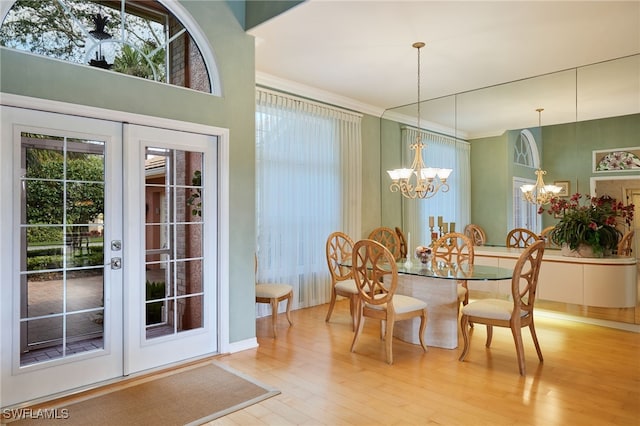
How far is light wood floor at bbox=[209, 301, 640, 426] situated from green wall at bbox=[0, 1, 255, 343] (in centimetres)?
63

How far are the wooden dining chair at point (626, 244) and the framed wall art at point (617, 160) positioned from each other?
2.16 feet

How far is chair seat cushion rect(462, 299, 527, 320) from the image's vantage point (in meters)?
3.26

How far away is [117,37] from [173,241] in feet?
5.32

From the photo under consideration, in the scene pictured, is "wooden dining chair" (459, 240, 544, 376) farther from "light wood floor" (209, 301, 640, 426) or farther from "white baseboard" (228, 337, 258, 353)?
"white baseboard" (228, 337, 258, 353)

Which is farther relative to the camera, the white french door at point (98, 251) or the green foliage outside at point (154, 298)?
the green foliage outside at point (154, 298)

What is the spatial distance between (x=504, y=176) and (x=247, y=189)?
3.37m

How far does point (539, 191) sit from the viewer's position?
15.6 ft

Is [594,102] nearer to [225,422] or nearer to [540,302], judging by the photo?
[540,302]

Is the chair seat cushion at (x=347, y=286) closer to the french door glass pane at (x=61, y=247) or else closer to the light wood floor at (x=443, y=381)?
the light wood floor at (x=443, y=381)

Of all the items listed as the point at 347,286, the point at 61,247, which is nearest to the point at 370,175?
the point at 347,286

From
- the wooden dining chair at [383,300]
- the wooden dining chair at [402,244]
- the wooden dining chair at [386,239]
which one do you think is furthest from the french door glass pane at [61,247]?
the wooden dining chair at [402,244]

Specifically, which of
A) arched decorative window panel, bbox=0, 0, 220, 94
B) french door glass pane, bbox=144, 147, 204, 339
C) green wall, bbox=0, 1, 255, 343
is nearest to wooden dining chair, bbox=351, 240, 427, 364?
green wall, bbox=0, 1, 255, 343

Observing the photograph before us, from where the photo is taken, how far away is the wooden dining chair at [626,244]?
4.24 m

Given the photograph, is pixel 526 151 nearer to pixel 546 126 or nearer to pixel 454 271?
pixel 546 126
